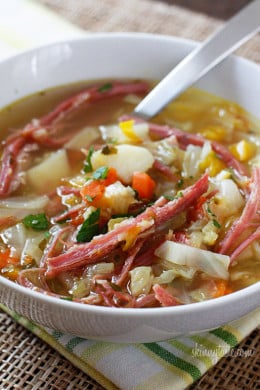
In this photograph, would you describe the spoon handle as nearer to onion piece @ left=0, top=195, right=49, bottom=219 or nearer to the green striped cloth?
onion piece @ left=0, top=195, right=49, bottom=219

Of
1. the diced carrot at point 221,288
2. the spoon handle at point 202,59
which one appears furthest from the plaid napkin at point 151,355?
the spoon handle at point 202,59

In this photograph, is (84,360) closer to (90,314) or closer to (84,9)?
(90,314)

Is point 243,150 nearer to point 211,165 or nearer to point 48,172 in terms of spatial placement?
point 211,165

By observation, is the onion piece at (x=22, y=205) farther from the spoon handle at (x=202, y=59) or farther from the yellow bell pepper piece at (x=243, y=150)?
the yellow bell pepper piece at (x=243, y=150)

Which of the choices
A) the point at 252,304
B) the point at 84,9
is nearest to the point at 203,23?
the point at 84,9

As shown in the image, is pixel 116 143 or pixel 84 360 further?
pixel 116 143

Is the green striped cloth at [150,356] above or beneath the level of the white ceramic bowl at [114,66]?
beneath
